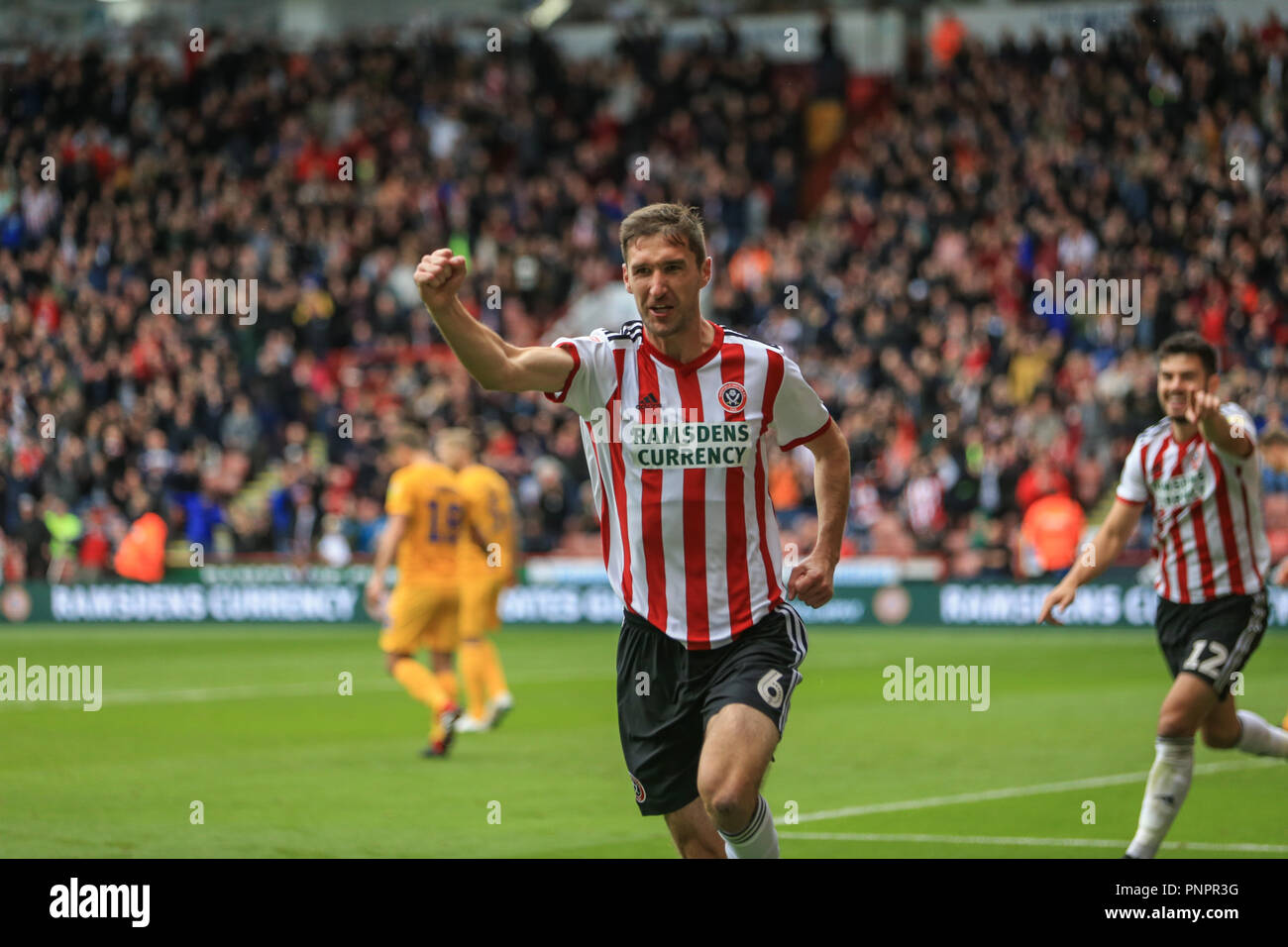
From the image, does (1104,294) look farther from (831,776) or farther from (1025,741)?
(831,776)

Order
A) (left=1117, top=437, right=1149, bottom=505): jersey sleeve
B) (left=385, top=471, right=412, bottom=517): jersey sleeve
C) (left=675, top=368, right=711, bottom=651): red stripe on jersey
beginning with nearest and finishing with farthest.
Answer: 1. (left=675, top=368, right=711, bottom=651): red stripe on jersey
2. (left=1117, top=437, right=1149, bottom=505): jersey sleeve
3. (left=385, top=471, right=412, bottom=517): jersey sleeve

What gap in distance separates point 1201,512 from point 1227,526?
0.14 meters

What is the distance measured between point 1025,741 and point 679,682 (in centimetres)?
767

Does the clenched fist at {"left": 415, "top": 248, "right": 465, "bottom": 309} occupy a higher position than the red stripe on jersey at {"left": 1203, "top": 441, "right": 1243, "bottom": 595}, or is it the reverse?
the clenched fist at {"left": 415, "top": 248, "right": 465, "bottom": 309}

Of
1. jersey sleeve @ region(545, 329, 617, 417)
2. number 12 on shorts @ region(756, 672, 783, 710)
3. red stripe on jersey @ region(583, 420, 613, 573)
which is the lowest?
number 12 on shorts @ region(756, 672, 783, 710)

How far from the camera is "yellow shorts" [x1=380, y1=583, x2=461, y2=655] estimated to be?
13688 millimetres

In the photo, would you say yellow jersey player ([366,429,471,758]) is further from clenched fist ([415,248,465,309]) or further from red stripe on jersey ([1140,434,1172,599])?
clenched fist ([415,248,465,309])

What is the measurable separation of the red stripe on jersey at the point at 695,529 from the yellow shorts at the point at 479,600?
7.87 meters

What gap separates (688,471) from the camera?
6500 millimetres

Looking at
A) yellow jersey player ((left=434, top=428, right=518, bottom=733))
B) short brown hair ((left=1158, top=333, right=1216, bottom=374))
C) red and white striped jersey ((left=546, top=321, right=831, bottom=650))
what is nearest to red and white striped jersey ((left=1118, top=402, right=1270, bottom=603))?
short brown hair ((left=1158, top=333, right=1216, bottom=374))

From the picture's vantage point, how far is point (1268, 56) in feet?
90.0

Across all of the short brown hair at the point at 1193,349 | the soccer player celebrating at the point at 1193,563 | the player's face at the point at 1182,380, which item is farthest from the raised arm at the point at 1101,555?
the short brown hair at the point at 1193,349

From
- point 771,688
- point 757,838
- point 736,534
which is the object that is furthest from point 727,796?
point 736,534

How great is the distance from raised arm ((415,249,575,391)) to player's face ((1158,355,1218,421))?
3.32 m
